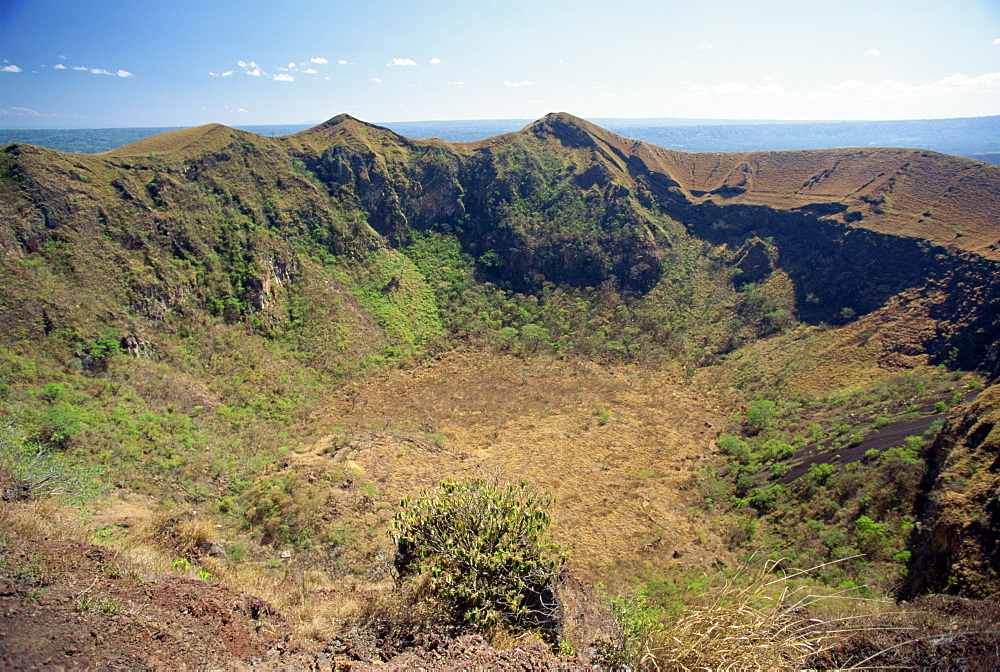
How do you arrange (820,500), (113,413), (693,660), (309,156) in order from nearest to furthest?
(693,660) < (820,500) < (113,413) < (309,156)

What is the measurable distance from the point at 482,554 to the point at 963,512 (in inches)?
426

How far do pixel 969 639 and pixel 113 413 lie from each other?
20.6 metres

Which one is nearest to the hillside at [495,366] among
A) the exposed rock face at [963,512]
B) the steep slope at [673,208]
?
the exposed rock face at [963,512]

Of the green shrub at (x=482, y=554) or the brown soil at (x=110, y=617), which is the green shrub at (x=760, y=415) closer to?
the green shrub at (x=482, y=554)

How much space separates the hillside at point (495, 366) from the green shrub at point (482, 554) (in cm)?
35

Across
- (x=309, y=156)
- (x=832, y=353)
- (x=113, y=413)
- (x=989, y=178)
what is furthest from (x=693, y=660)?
(x=989, y=178)

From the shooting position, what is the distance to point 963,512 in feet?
31.5

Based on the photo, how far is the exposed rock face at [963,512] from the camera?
8266mm

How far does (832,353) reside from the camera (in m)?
23.5

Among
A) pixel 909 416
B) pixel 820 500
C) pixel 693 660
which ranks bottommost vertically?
pixel 820 500

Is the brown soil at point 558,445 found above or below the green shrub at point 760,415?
below

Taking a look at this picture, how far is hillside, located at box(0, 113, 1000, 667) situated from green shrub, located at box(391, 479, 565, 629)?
35 centimetres

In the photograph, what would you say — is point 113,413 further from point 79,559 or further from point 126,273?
point 79,559

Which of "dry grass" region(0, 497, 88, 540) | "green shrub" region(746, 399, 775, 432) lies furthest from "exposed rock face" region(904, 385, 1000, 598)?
"dry grass" region(0, 497, 88, 540)
